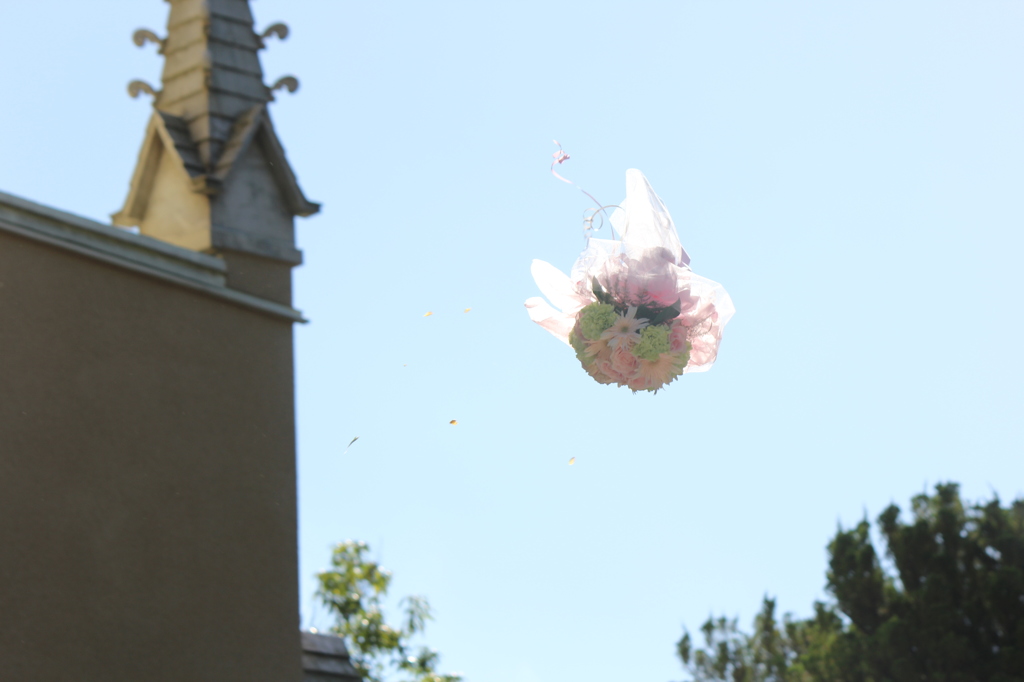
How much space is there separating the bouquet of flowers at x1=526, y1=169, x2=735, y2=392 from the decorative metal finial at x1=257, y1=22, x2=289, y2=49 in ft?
12.0

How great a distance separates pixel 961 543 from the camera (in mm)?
21234

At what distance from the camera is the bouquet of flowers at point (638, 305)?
4848 mm

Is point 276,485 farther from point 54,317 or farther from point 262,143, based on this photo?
point 262,143

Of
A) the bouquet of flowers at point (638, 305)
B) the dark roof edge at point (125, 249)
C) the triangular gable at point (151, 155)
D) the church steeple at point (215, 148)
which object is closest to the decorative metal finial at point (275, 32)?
the church steeple at point (215, 148)

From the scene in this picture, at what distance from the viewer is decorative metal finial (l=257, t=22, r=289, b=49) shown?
789cm

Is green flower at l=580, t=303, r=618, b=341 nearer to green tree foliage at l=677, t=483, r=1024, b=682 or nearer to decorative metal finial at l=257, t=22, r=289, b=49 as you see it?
decorative metal finial at l=257, t=22, r=289, b=49

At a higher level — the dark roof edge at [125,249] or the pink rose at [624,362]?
the dark roof edge at [125,249]

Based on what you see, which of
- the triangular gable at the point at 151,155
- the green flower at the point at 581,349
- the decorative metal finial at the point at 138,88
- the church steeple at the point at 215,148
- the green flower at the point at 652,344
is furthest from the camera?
the decorative metal finial at the point at 138,88

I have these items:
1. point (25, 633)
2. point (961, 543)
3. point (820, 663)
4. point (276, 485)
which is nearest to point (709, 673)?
point (820, 663)

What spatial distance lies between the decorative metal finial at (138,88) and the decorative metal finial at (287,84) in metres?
0.81

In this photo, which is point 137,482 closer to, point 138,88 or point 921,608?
point 138,88

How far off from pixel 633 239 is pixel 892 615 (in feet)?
56.8

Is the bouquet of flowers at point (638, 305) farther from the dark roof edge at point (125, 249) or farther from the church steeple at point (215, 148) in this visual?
the church steeple at point (215, 148)

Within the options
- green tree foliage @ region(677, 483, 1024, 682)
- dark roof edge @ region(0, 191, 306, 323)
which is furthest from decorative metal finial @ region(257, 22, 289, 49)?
green tree foliage @ region(677, 483, 1024, 682)
